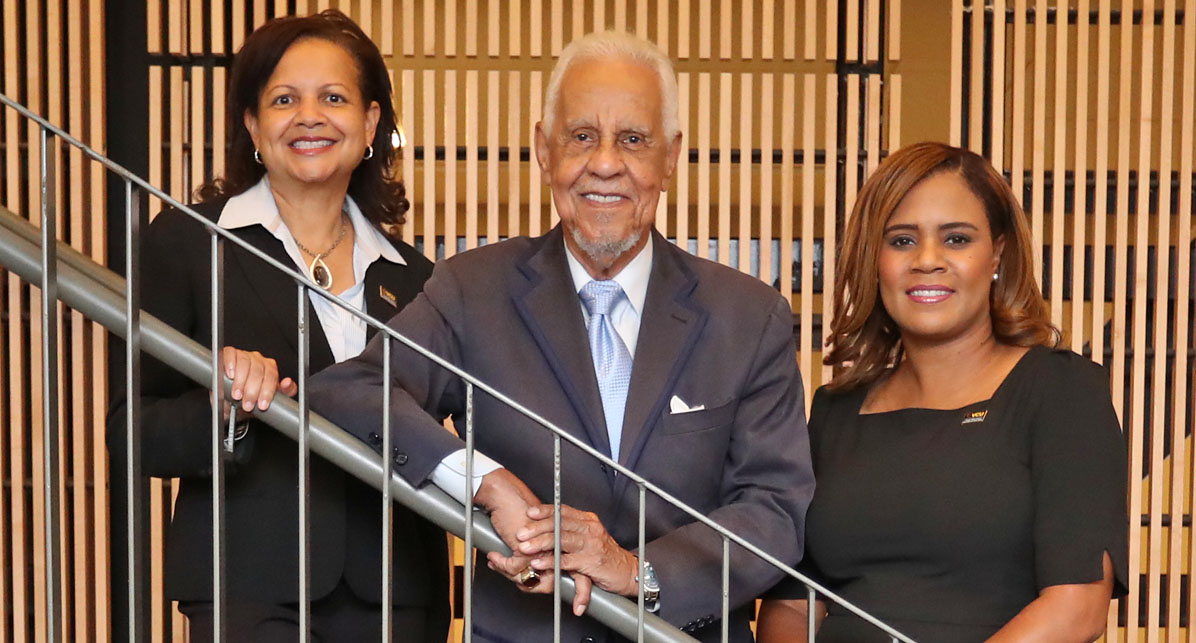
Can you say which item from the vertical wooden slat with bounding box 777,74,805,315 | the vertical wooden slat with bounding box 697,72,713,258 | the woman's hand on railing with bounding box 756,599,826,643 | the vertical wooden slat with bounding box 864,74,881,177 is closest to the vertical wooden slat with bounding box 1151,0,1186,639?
the vertical wooden slat with bounding box 864,74,881,177

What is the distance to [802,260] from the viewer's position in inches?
163

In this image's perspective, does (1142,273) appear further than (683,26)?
Yes

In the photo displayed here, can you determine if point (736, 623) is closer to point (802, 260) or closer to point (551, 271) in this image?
point (551, 271)

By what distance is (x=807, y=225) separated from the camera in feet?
13.4

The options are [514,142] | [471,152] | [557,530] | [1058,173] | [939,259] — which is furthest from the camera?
[1058,173]

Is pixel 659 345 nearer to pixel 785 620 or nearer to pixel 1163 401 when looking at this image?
pixel 785 620

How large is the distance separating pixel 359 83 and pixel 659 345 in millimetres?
787

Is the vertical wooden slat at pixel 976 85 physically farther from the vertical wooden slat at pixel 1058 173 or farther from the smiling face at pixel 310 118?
the smiling face at pixel 310 118

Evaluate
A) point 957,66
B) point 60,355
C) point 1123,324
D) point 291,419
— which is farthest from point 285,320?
point 1123,324

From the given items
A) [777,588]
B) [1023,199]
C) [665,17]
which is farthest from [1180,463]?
[777,588]

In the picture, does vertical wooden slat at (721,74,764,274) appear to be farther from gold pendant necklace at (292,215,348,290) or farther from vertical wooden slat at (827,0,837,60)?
gold pendant necklace at (292,215,348,290)

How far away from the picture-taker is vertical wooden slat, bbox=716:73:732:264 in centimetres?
399

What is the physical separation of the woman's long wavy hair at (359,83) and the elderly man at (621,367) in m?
0.46

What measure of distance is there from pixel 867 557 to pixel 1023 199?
7.84 ft
